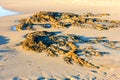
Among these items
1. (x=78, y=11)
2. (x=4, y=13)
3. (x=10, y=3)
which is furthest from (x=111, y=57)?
(x=10, y=3)

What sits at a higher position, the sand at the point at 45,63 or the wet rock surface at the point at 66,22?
the wet rock surface at the point at 66,22

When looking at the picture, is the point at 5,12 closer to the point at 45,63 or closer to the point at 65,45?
the point at 65,45

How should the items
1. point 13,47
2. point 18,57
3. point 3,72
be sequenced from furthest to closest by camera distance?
point 13,47 → point 18,57 → point 3,72

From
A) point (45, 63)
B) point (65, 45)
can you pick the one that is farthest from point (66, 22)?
point (45, 63)

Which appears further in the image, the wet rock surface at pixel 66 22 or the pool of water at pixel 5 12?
the pool of water at pixel 5 12

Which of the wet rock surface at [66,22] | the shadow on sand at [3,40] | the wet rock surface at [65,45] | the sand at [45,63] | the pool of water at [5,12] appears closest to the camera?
the sand at [45,63]

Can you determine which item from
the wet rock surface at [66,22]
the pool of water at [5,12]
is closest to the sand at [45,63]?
the wet rock surface at [66,22]

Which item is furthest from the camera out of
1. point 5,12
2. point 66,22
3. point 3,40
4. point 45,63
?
point 5,12

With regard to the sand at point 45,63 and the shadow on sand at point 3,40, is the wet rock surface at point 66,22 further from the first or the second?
the shadow on sand at point 3,40

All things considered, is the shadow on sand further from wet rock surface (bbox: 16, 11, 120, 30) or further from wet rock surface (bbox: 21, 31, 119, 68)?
wet rock surface (bbox: 16, 11, 120, 30)

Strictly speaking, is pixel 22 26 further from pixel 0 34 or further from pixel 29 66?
pixel 29 66

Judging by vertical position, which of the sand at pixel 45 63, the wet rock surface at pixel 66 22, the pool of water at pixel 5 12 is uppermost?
the wet rock surface at pixel 66 22
